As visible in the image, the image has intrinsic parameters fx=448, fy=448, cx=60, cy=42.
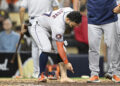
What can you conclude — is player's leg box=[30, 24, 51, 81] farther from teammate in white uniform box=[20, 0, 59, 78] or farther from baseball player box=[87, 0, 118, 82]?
teammate in white uniform box=[20, 0, 59, 78]

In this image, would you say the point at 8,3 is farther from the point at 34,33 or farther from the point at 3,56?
the point at 34,33

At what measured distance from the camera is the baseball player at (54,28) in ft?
27.3

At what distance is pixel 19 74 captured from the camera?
1251cm

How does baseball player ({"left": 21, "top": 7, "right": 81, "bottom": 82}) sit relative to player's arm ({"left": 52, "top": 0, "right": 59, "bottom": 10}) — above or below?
below

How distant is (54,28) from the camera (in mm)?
8430

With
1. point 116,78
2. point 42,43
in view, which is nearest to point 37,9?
point 42,43

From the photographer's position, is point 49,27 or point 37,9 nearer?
point 49,27

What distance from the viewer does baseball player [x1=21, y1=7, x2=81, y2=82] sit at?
8.34m

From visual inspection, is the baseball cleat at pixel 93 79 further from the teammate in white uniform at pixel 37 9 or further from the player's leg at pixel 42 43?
the teammate in white uniform at pixel 37 9

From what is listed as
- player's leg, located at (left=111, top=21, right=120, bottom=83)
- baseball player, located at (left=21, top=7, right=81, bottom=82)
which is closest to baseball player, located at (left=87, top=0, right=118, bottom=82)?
player's leg, located at (left=111, top=21, right=120, bottom=83)

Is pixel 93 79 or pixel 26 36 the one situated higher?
pixel 26 36

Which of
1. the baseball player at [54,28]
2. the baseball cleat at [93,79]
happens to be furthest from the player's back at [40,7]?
the baseball cleat at [93,79]

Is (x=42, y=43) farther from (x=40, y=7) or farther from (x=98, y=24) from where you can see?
(x=40, y=7)

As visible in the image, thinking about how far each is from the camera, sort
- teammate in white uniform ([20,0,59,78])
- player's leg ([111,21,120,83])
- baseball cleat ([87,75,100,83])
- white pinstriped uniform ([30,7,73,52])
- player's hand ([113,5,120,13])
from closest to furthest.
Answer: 1. player's hand ([113,5,120,13])
2. white pinstriped uniform ([30,7,73,52])
3. baseball cleat ([87,75,100,83])
4. player's leg ([111,21,120,83])
5. teammate in white uniform ([20,0,59,78])
